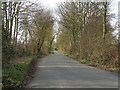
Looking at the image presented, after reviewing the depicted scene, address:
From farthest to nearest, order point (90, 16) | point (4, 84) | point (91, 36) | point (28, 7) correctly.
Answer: point (90, 16) → point (91, 36) → point (28, 7) → point (4, 84)

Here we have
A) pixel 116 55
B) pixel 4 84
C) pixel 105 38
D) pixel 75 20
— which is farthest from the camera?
pixel 75 20

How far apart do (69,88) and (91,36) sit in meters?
22.3

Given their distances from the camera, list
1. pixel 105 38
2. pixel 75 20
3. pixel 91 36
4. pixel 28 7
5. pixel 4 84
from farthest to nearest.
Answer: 1. pixel 75 20
2. pixel 91 36
3. pixel 28 7
4. pixel 105 38
5. pixel 4 84

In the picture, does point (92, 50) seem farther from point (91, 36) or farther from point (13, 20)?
point (13, 20)

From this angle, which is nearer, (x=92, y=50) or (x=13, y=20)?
(x=13, y=20)

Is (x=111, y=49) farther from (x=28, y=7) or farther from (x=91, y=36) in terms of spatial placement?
(x=28, y=7)

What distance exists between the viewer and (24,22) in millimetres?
34938

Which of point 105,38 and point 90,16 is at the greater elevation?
point 90,16

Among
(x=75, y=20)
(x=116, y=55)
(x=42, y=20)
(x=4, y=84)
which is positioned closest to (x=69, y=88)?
(x=4, y=84)

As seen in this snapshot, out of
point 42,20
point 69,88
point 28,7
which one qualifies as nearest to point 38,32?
point 42,20

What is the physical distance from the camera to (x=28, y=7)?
106 feet

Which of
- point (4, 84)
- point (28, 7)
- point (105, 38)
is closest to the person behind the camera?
point (4, 84)

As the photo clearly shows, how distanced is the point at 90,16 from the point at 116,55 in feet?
49.1

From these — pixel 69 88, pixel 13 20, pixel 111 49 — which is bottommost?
pixel 69 88
